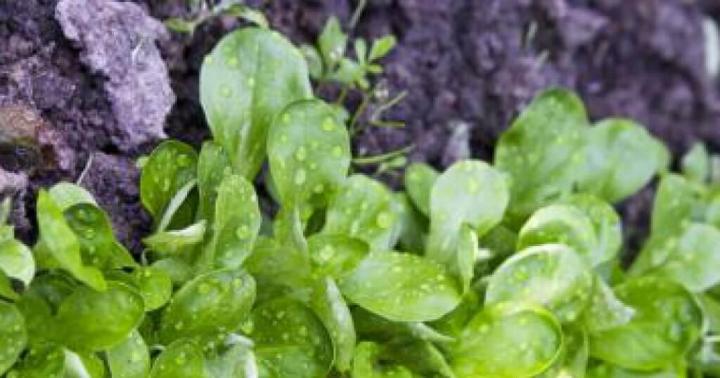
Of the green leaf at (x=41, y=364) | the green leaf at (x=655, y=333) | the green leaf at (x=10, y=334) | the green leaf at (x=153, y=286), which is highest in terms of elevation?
the green leaf at (x=10, y=334)

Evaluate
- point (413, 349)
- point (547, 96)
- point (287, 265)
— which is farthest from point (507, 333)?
point (547, 96)

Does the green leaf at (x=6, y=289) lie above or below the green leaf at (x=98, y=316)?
above

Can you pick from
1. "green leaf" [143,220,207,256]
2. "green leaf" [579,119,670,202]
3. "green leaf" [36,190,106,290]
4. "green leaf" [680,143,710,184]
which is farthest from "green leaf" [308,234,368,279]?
"green leaf" [680,143,710,184]

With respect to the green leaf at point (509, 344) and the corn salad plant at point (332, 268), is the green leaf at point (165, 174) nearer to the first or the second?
the corn salad plant at point (332, 268)

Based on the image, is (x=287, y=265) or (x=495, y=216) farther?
(x=495, y=216)

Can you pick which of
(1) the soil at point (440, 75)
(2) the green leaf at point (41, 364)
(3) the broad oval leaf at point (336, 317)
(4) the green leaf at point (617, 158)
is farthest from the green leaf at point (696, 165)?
(2) the green leaf at point (41, 364)

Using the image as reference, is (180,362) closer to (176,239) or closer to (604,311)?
(176,239)

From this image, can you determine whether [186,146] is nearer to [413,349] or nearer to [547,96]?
[413,349]
